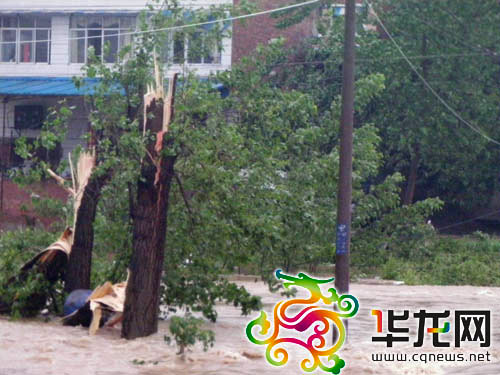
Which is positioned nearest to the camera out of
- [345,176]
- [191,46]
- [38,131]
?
[345,176]

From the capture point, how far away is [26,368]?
37.1 feet

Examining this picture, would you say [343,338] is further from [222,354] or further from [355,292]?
[355,292]

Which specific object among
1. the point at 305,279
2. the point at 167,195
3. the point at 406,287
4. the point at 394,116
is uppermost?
the point at 394,116

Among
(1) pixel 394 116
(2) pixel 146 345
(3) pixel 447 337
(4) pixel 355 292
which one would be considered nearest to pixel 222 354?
(2) pixel 146 345

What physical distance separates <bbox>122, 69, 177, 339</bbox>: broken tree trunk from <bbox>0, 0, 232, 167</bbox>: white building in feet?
67.6

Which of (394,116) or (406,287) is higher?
(394,116)

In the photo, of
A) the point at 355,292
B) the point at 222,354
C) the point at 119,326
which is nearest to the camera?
the point at 222,354

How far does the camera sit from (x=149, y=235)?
43.1 feet

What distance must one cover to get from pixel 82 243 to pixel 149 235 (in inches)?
82.9

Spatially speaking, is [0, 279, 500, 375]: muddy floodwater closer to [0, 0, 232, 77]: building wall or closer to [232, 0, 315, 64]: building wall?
[232, 0, 315, 64]: building wall

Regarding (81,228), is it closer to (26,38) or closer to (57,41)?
(57,41)

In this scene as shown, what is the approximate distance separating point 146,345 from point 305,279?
98.4 inches

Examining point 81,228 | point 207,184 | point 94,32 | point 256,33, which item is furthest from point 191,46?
point 94,32
